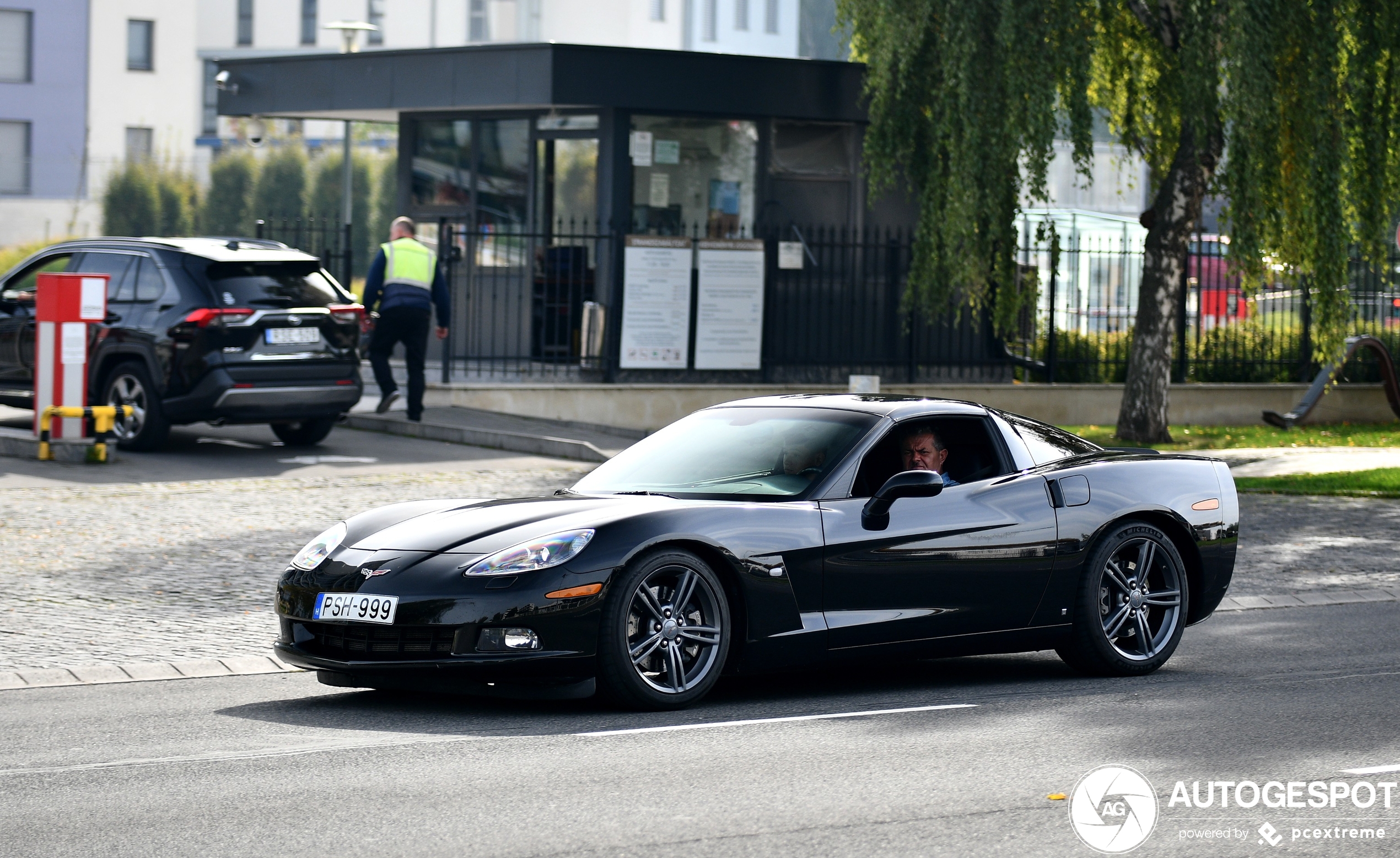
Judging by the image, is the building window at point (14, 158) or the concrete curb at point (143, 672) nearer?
the concrete curb at point (143, 672)

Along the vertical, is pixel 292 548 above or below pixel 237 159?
below

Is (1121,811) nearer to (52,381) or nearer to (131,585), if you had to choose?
(131,585)

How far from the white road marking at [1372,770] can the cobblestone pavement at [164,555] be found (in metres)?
5.04

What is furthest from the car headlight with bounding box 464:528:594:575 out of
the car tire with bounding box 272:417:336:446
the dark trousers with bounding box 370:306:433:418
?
the dark trousers with bounding box 370:306:433:418

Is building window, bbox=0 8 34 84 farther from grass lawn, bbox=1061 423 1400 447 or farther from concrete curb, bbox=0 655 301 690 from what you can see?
concrete curb, bbox=0 655 301 690

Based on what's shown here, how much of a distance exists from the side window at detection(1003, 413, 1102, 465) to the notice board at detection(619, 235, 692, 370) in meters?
13.5

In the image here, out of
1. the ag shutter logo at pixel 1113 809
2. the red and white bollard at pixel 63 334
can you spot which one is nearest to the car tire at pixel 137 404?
the red and white bollard at pixel 63 334

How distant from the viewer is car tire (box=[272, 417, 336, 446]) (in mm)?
17859

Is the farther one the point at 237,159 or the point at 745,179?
the point at 237,159

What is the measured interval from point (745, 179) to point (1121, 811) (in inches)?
724

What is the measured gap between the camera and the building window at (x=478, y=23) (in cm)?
7862

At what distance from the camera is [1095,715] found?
7.57 meters

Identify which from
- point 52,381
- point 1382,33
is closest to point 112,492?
point 52,381

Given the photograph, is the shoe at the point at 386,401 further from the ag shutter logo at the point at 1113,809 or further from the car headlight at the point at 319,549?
the ag shutter logo at the point at 1113,809
